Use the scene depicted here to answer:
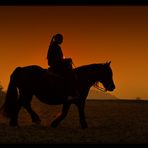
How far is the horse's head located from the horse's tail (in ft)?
9.72

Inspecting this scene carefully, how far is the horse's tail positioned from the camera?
55.6ft

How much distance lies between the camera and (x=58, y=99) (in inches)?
666

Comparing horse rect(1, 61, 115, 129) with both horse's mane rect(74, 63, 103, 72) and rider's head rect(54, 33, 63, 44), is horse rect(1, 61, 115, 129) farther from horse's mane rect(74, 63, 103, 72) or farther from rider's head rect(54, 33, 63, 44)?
rider's head rect(54, 33, 63, 44)

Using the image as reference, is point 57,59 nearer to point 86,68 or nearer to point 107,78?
point 86,68

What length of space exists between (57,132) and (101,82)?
2.80m

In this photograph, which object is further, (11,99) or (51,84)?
(11,99)

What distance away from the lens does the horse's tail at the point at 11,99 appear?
16938 millimetres

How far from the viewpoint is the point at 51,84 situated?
55.2 ft

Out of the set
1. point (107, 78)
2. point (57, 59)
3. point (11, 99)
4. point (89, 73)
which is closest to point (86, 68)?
point (89, 73)

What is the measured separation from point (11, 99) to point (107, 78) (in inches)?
135

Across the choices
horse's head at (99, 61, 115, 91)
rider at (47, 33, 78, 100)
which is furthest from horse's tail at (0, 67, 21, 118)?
horse's head at (99, 61, 115, 91)
